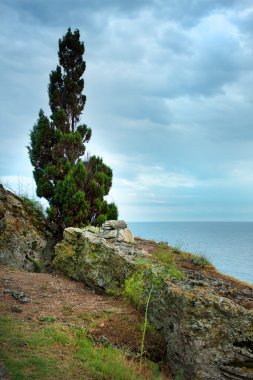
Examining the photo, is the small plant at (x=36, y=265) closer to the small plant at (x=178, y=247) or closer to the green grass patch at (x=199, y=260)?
the small plant at (x=178, y=247)

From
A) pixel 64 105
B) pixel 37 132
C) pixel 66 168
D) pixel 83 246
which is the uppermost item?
pixel 64 105

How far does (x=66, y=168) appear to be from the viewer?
17.4 metres

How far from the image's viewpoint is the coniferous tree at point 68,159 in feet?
54.9

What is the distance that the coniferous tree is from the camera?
16734mm

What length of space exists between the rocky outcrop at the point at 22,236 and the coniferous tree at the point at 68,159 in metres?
1.46

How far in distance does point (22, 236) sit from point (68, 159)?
19.0 feet

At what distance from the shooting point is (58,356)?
5973mm

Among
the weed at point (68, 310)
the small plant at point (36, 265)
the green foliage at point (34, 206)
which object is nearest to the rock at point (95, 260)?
the small plant at point (36, 265)

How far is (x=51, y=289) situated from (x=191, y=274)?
448 cm

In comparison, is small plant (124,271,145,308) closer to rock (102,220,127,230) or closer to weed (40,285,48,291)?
weed (40,285,48,291)

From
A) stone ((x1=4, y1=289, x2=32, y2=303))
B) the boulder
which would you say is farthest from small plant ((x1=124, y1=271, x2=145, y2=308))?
the boulder

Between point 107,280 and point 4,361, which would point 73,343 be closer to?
point 4,361

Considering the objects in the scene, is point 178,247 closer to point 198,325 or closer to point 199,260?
point 199,260

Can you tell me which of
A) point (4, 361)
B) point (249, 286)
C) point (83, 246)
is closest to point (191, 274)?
point (249, 286)
